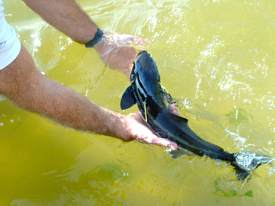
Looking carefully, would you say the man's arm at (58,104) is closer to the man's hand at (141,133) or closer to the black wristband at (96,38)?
the man's hand at (141,133)

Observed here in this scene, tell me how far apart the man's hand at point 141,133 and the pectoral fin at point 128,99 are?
0.18m

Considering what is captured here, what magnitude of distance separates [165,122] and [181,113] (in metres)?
0.75

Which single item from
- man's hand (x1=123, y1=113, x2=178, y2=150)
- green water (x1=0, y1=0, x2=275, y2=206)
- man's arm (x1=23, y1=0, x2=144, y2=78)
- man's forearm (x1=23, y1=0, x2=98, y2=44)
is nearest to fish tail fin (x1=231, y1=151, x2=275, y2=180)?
green water (x1=0, y1=0, x2=275, y2=206)

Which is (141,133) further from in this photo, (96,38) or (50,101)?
(96,38)

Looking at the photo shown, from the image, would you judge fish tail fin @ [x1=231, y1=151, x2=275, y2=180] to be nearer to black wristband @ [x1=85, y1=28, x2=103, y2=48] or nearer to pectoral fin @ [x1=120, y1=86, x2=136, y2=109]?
pectoral fin @ [x1=120, y1=86, x2=136, y2=109]

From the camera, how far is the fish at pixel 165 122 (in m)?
2.48

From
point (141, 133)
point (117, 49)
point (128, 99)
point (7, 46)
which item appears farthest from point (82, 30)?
point (141, 133)

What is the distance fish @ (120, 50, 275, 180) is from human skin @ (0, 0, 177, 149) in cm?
16

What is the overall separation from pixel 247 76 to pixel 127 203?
9.20 feet

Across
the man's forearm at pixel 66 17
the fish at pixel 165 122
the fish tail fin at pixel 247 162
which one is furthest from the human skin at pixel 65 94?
the fish tail fin at pixel 247 162

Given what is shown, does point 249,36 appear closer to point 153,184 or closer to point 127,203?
point 153,184

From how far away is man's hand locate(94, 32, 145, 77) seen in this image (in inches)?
142

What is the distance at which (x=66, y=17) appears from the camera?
3311 millimetres

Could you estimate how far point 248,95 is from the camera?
344 centimetres
